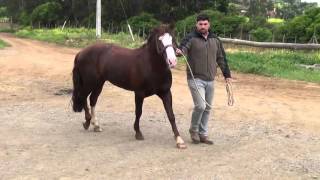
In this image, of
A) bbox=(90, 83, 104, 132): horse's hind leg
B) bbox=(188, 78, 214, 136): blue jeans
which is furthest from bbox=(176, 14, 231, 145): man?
bbox=(90, 83, 104, 132): horse's hind leg

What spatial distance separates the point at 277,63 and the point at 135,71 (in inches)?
407

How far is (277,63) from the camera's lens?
1756 centimetres

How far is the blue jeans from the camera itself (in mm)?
7688

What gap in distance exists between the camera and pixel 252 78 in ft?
52.3

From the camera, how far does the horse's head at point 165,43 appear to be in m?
7.25

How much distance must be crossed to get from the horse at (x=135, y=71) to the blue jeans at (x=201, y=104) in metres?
0.32

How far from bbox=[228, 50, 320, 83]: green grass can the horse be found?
7.91 meters

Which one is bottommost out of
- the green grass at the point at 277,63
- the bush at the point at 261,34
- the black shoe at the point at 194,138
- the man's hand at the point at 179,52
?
the black shoe at the point at 194,138

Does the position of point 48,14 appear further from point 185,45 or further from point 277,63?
point 185,45

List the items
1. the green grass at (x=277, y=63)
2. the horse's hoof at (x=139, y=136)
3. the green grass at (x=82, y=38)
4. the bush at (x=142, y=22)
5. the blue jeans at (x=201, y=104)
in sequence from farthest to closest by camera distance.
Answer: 1. the bush at (x=142, y=22)
2. the green grass at (x=82, y=38)
3. the green grass at (x=277, y=63)
4. the horse's hoof at (x=139, y=136)
5. the blue jeans at (x=201, y=104)

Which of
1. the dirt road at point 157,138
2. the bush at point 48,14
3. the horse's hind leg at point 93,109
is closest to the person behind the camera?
the dirt road at point 157,138

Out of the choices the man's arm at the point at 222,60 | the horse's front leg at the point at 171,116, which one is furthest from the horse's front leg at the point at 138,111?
the man's arm at the point at 222,60

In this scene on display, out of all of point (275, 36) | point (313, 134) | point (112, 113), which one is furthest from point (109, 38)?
point (313, 134)

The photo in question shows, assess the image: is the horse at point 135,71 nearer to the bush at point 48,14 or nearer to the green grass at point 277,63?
the green grass at point 277,63
